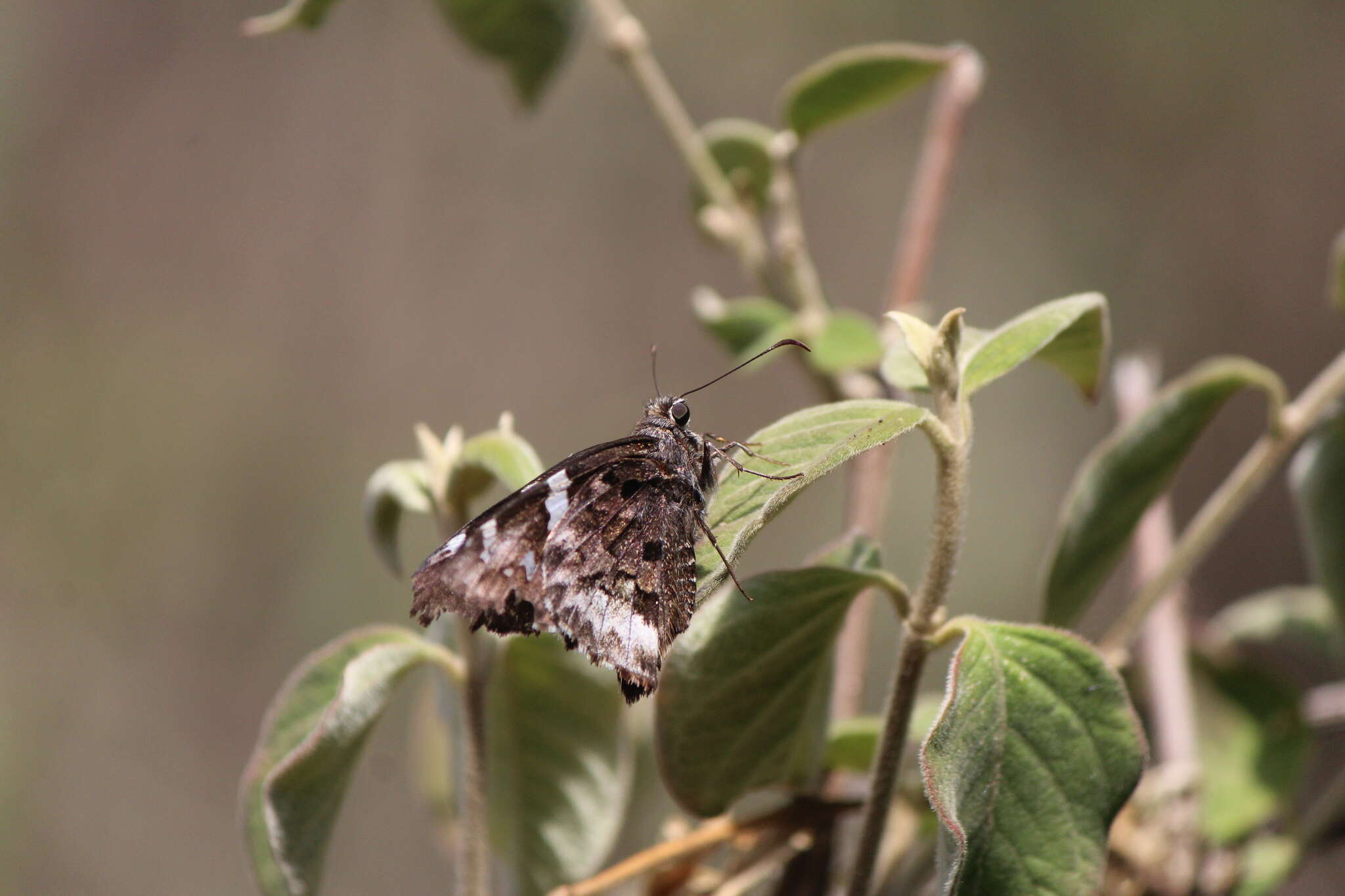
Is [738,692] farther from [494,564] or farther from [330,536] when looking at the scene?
[330,536]

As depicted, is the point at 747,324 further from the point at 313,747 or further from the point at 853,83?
the point at 313,747

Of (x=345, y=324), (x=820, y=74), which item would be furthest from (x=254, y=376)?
(x=820, y=74)

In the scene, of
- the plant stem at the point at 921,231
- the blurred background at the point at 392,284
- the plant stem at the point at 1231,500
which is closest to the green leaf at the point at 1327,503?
the plant stem at the point at 1231,500

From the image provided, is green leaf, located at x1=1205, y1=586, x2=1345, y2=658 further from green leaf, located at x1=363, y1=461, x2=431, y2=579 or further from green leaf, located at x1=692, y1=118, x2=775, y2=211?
green leaf, located at x1=363, y1=461, x2=431, y2=579

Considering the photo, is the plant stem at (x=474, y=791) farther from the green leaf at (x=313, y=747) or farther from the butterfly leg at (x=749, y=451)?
the butterfly leg at (x=749, y=451)

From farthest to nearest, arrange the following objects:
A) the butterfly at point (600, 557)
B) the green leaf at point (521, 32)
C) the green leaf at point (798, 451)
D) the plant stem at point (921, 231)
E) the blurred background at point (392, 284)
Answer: the blurred background at point (392, 284)
the green leaf at point (521, 32)
the plant stem at point (921, 231)
the butterfly at point (600, 557)
the green leaf at point (798, 451)

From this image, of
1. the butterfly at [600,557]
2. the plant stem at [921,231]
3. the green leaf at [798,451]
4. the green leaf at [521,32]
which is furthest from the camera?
the green leaf at [521,32]

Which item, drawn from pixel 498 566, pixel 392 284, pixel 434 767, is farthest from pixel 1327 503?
pixel 392 284
